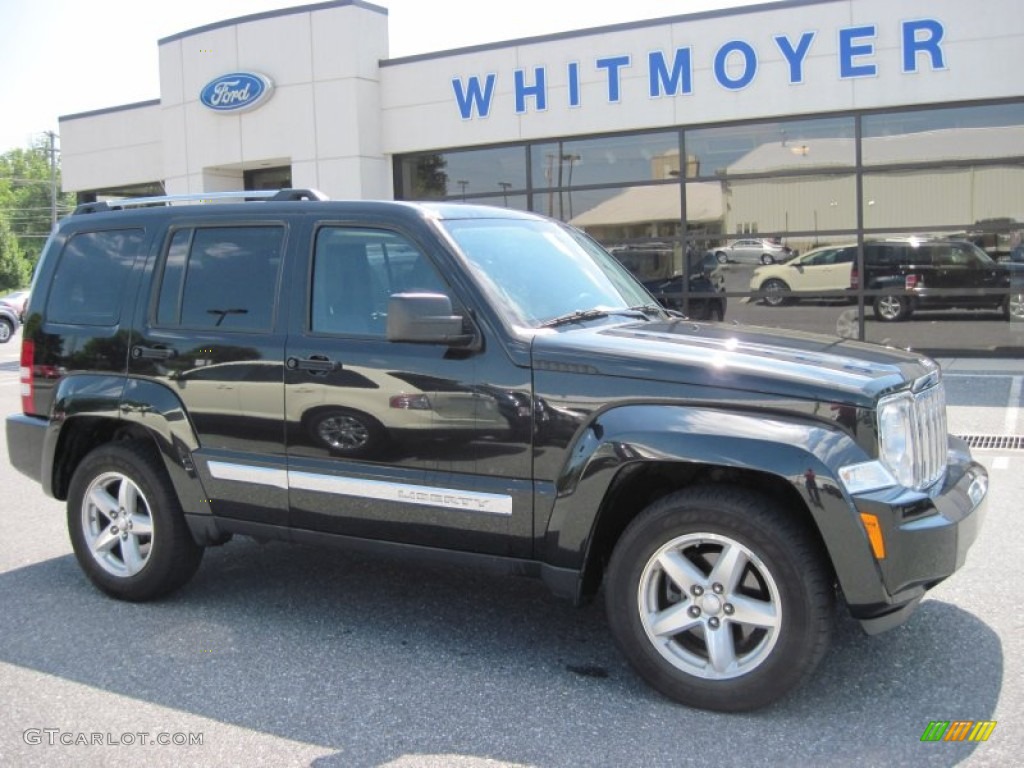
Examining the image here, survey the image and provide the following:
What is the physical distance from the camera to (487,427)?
394 cm

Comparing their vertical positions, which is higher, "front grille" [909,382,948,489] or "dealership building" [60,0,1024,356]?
"dealership building" [60,0,1024,356]

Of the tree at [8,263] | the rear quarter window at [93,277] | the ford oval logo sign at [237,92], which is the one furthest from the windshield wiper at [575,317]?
the tree at [8,263]

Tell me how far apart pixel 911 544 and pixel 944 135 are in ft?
42.1

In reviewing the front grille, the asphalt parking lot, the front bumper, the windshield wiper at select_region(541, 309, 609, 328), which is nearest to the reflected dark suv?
the asphalt parking lot

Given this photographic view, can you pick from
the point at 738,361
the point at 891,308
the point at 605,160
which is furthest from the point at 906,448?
the point at 605,160

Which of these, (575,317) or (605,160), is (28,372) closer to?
→ (575,317)

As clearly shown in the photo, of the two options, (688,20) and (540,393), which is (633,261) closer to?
(688,20)

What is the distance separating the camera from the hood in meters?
3.52

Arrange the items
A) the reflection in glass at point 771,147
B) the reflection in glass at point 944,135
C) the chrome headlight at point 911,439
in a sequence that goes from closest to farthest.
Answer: the chrome headlight at point 911,439 → the reflection in glass at point 944,135 → the reflection in glass at point 771,147

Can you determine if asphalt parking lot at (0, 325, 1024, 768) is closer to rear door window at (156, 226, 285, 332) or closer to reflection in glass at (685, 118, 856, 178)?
rear door window at (156, 226, 285, 332)

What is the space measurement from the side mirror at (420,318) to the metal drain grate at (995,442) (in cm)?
624

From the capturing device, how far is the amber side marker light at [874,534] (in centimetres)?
339

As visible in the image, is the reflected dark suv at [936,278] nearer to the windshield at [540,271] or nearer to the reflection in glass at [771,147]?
the reflection in glass at [771,147]

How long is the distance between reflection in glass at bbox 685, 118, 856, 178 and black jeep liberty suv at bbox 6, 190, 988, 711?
36.6 feet
